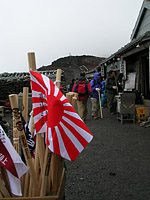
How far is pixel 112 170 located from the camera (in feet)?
13.2

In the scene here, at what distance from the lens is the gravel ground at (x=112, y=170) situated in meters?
3.26

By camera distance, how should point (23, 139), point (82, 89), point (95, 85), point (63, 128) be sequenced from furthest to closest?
point (95, 85), point (82, 89), point (23, 139), point (63, 128)

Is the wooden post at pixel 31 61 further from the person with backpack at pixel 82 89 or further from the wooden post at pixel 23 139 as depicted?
the person with backpack at pixel 82 89

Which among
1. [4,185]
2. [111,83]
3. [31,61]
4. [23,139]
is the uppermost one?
[31,61]

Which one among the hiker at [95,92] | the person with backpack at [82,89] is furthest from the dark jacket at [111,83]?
the person with backpack at [82,89]

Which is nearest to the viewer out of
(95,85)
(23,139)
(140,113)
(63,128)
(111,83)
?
(63,128)

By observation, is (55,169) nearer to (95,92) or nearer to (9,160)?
(9,160)

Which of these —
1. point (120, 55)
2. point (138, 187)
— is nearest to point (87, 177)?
point (138, 187)

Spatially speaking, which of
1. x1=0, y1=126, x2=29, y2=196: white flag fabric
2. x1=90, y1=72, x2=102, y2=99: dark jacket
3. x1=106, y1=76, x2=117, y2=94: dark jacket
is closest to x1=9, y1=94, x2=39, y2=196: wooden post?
x1=0, y1=126, x2=29, y2=196: white flag fabric

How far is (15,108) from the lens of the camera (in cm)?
149

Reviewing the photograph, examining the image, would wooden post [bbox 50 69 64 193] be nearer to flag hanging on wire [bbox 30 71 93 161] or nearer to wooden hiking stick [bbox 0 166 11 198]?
flag hanging on wire [bbox 30 71 93 161]

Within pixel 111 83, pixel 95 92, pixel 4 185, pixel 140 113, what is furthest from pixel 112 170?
pixel 111 83

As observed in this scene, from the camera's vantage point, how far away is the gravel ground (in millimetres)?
3260

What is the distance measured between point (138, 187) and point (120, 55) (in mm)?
10083
